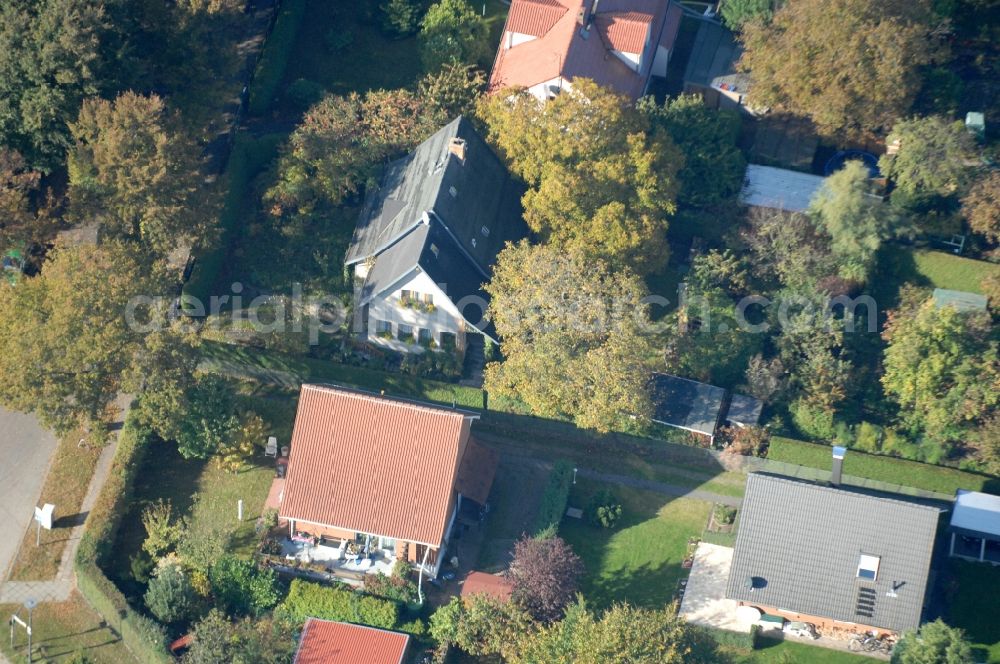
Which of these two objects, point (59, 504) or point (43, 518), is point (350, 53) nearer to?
point (59, 504)

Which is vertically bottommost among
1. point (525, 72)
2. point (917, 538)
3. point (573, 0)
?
point (917, 538)

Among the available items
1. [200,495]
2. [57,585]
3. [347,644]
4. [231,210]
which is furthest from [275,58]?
[347,644]

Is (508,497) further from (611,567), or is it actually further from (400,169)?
(400,169)

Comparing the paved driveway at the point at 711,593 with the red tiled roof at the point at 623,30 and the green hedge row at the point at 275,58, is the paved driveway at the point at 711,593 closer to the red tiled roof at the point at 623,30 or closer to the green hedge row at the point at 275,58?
the red tiled roof at the point at 623,30

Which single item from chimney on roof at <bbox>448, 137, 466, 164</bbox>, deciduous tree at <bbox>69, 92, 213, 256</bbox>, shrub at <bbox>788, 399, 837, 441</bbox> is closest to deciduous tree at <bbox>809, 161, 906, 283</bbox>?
shrub at <bbox>788, 399, 837, 441</bbox>

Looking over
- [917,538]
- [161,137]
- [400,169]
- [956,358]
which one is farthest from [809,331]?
[161,137]

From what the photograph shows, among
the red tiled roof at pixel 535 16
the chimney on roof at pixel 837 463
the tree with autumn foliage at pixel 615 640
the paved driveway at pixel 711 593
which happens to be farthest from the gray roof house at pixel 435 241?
the chimney on roof at pixel 837 463

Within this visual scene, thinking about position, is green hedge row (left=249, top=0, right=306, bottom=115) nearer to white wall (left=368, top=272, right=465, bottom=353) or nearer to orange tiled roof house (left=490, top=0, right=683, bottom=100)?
orange tiled roof house (left=490, top=0, right=683, bottom=100)
